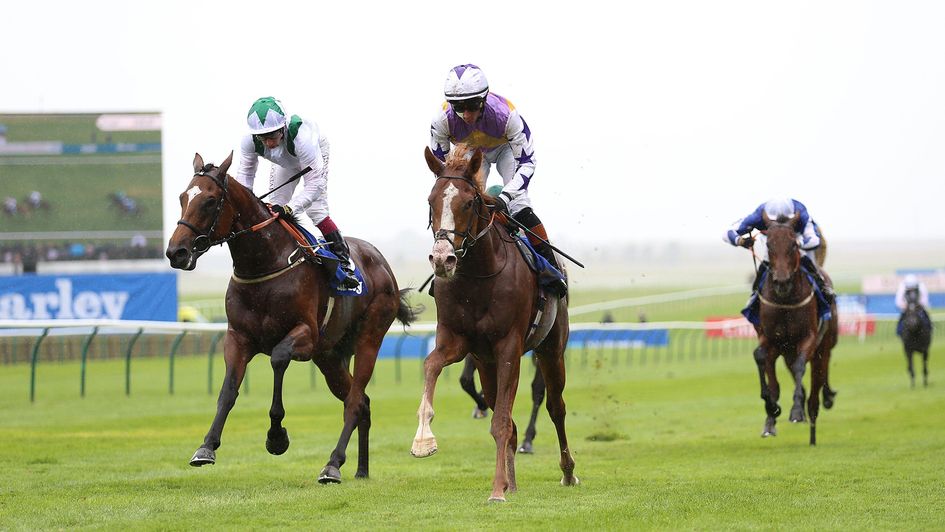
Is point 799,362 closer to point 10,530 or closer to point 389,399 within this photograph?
point 10,530

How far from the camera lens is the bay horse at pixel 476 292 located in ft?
24.0

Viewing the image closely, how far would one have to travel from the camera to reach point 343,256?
9.20 m

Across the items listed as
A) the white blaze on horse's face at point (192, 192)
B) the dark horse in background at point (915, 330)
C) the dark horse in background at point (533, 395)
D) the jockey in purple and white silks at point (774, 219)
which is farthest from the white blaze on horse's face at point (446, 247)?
the dark horse in background at point (915, 330)

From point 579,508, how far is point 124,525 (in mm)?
2593

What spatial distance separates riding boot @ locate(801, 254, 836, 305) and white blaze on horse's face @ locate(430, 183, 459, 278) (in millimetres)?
6334

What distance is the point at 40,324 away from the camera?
16672 millimetres

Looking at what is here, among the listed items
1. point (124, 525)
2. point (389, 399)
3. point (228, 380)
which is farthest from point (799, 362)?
point (389, 399)

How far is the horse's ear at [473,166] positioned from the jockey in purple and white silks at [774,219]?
18.0ft

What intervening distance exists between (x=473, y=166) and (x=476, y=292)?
79 cm

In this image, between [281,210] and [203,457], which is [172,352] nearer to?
[281,210]

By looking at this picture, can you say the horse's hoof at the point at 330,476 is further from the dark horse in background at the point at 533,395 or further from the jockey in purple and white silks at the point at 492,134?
the dark horse in background at the point at 533,395

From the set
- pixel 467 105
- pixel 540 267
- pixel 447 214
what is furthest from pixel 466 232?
pixel 540 267

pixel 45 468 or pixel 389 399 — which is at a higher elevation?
pixel 45 468

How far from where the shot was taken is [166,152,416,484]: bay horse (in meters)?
7.92
